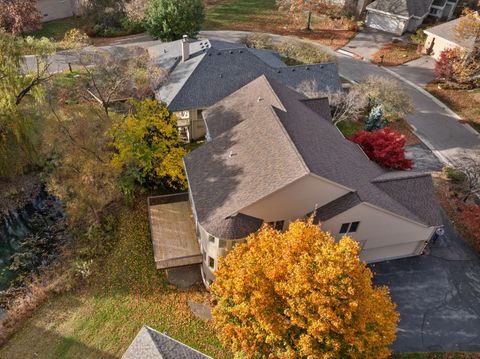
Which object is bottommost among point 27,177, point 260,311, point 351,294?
point 27,177

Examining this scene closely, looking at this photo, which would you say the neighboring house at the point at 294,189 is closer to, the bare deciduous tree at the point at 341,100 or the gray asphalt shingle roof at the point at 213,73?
the gray asphalt shingle roof at the point at 213,73

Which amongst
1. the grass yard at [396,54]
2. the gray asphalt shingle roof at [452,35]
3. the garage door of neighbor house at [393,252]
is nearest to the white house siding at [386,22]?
the grass yard at [396,54]

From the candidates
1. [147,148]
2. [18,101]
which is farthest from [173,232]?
[18,101]

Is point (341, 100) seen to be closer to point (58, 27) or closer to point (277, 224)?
point (277, 224)

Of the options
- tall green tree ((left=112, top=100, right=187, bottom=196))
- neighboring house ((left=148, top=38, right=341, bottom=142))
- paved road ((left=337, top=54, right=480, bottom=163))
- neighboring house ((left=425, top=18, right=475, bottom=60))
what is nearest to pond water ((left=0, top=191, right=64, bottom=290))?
tall green tree ((left=112, top=100, right=187, bottom=196))

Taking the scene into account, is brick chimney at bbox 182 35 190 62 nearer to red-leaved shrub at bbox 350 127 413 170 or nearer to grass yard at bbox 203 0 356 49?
red-leaved shrub at bbox 350 127 413 170

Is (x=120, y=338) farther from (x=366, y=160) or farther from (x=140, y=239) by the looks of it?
(x=366, y=160)

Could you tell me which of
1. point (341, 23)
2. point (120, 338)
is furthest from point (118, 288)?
point (341, 23)
